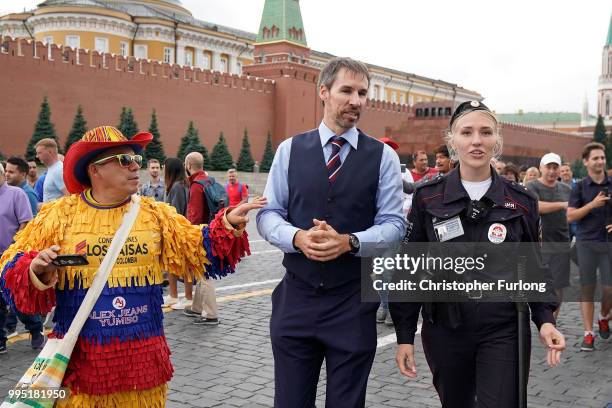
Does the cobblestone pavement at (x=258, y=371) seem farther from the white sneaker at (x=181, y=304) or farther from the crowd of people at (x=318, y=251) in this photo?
the crowd of people at (x=318, y=251)

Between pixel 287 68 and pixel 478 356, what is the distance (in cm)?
3878

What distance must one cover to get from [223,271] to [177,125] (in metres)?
32.8

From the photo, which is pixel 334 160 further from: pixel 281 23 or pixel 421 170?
pixel 281 23

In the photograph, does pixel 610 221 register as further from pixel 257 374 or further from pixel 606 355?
pixel 257 374

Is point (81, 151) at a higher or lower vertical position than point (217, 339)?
higher

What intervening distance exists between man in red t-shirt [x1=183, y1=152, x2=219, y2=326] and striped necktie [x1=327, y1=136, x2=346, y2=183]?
144 inches

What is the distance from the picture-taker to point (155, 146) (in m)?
31.5

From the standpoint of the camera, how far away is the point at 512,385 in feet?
8.29

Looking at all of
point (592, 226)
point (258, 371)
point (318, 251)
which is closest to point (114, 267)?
point (318, 251)

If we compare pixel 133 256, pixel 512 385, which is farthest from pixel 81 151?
pixel 512 385

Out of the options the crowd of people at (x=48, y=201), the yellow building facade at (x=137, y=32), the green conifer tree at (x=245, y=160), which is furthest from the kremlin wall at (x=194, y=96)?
the crowd of people at (x=48, y=201)

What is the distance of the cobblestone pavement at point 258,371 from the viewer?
438cm

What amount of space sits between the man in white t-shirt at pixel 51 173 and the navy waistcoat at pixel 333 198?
4586 mm

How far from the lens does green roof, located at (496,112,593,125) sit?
109 metres
